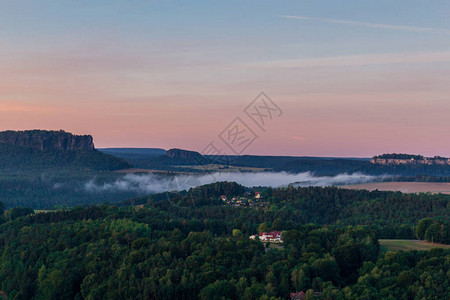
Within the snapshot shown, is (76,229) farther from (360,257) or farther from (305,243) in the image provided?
(360,257)

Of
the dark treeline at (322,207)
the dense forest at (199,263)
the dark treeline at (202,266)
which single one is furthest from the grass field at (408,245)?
the dark treeline at (322,207)

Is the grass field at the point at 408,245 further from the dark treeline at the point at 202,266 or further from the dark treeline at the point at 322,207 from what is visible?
the dark treeline at the point at 322,207

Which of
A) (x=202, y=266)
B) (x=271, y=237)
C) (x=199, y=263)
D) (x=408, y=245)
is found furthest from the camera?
(x=271, y=237)

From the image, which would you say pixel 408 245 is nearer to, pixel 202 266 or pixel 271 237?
pixel 271 237

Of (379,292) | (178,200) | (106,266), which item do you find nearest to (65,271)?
(106,266)

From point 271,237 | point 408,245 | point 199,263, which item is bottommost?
point 199,263

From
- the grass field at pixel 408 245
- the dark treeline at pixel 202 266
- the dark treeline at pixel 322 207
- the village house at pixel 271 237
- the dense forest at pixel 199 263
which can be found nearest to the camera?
the dark treeline at pixel 202 266

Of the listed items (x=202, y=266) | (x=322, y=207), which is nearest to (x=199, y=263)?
(x=202, y=266)

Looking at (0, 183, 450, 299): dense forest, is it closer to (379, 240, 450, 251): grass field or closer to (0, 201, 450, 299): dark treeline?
(0, 201, 450, 299): dark treeline
